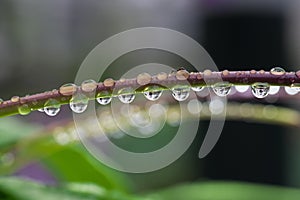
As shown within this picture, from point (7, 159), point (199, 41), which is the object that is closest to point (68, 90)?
point (7, 159)

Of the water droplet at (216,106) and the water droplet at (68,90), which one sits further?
the water droplet at (216,106)

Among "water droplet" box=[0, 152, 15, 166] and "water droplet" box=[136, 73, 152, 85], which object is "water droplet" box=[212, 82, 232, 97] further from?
"water droplet" box=[0, 152, 15, 166]

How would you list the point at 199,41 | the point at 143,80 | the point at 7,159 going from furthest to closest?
the point at 199,41, the point at 7,159, the point at 143,80

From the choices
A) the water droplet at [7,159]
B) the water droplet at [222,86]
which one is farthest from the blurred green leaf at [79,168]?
the water droplet at [222,86]

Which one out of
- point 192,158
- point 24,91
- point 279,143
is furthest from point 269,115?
point 24,91

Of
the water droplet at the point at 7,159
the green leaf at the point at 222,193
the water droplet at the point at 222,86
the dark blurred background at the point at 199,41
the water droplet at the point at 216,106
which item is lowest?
the water droplet at the point at 222,86

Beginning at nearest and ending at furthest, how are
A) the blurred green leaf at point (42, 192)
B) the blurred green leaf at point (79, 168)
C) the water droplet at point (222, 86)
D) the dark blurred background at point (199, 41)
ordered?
the water droplet at point (222, 86) < the blurred green leaf at point (42, 192) < the blurred green leaf at point (79, 168) < the dark blurred background at point (199, 41)

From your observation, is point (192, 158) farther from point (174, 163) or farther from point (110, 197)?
point (110, 197)

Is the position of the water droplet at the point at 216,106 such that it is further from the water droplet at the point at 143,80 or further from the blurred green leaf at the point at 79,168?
the water droplet at the point at 143,80

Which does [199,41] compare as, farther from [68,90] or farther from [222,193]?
[68,90]
